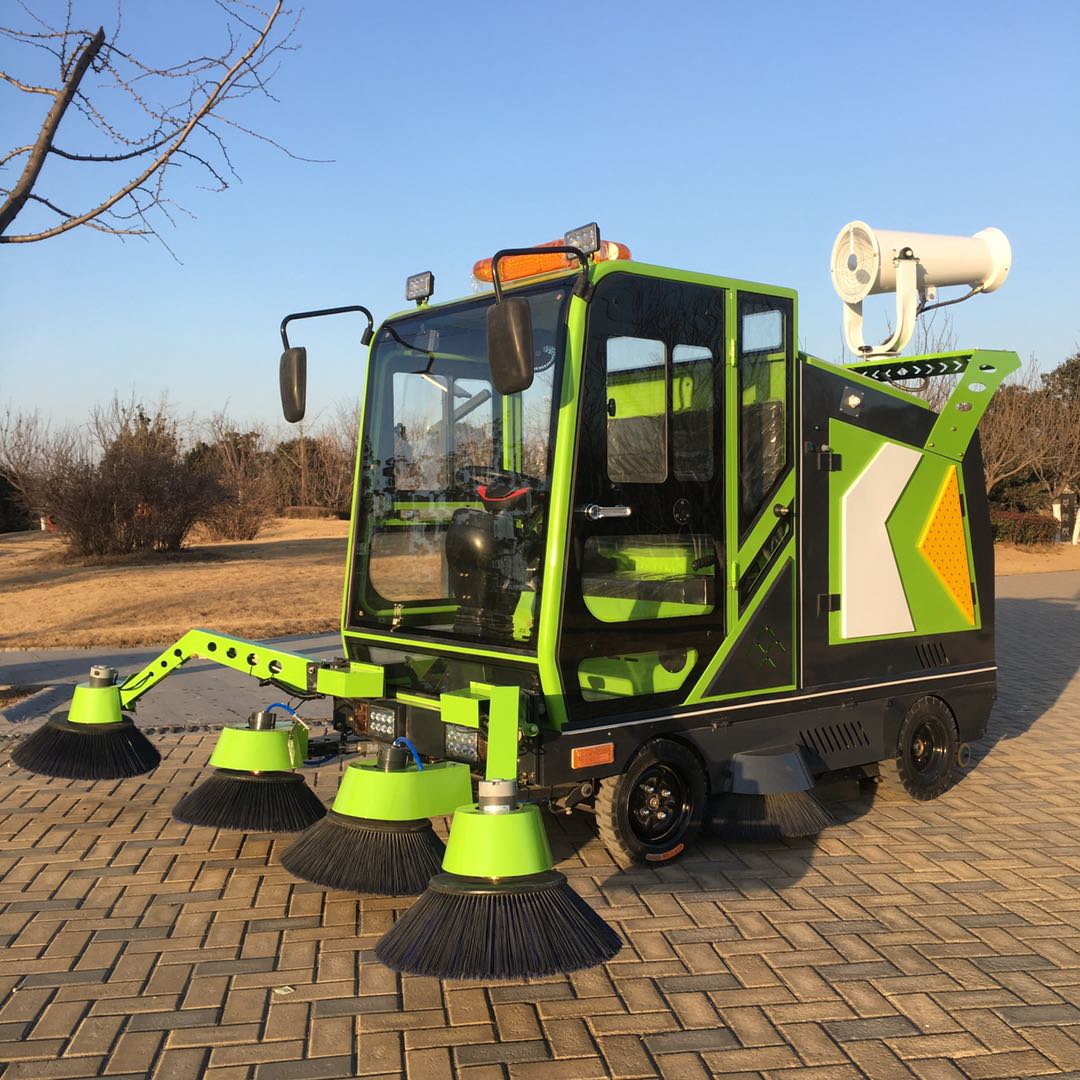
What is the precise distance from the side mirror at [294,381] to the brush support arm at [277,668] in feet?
3.79

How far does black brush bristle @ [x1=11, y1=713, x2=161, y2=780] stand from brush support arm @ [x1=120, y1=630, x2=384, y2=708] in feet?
0.71

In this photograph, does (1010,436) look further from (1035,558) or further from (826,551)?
(826,551)

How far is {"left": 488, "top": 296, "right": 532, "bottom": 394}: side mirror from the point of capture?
13.2 feet

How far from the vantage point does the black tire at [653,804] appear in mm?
4891

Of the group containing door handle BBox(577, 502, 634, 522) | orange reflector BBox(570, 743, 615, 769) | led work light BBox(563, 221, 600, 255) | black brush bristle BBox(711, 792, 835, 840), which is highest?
led work light BBox(563, 221, 600, 255)

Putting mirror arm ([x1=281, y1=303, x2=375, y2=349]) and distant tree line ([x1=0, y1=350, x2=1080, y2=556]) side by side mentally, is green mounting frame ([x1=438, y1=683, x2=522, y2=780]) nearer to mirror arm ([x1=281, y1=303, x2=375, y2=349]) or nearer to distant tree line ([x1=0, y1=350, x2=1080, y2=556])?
mirror arm ([x1=281, y1=303, x2=375, y2=349])

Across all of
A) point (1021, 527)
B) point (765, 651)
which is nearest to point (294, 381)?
point (765, 651)

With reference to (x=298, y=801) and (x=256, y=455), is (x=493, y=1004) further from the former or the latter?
(x=256, y=455)

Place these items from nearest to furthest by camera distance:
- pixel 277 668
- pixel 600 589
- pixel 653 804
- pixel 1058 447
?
1. pixel 600 589
2. pixel 653 804
3. pixel 277 668
4. pixel 1058 447

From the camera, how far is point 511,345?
4.02 m

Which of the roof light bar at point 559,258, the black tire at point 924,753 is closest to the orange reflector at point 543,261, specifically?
the roof light bar at point 559,258

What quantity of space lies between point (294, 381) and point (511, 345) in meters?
1.92

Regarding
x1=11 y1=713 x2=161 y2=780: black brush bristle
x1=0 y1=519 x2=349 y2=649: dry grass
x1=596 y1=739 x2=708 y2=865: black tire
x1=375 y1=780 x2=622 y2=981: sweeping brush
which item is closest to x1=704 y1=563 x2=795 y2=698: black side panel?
x1=596 y1=739 x2=708 y2=865: black tire

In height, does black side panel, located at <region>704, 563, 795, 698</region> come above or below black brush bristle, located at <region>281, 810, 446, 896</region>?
above
